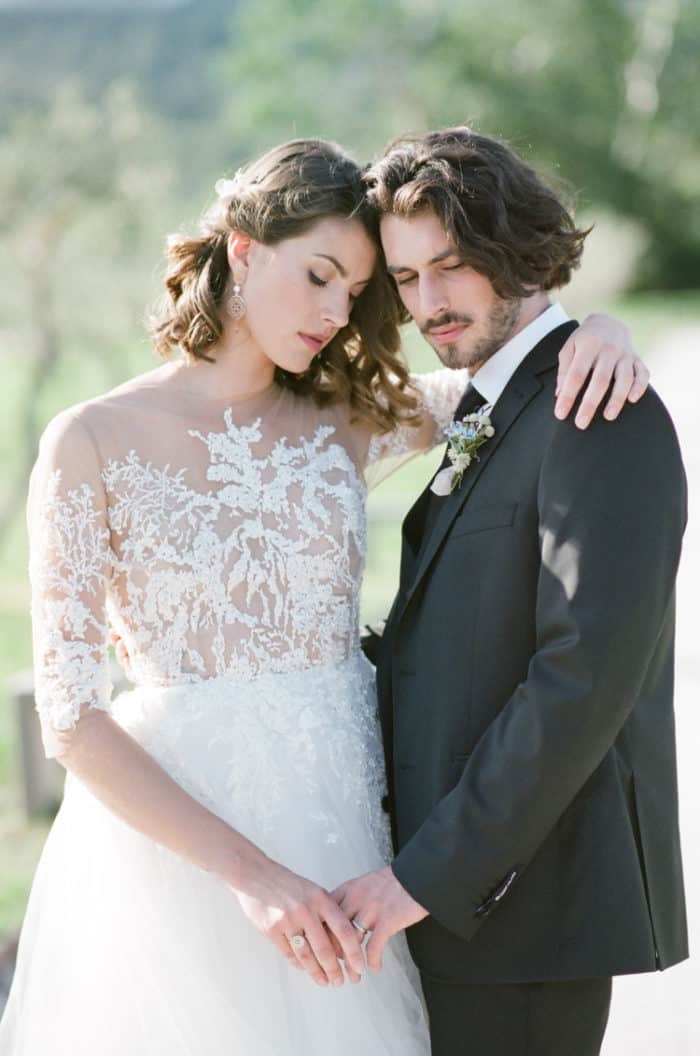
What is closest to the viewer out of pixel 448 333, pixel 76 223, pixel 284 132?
pixel 448 333

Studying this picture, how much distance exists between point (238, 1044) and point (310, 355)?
133 centimetres

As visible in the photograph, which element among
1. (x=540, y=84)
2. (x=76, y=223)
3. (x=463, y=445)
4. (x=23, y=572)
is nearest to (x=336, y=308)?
(x=463, y=445)

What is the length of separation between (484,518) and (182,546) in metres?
0.59

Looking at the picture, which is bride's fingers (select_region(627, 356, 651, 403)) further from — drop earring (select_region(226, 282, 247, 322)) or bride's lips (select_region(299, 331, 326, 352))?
drop earring (select_region(226, 282, 247, 322))

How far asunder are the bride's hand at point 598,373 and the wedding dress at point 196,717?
0.63 m

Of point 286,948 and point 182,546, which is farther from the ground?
point 182,546

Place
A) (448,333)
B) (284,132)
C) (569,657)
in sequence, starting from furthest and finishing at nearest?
(284,132) < (448,333) < (569,657)

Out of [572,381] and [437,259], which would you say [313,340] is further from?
[572,381]

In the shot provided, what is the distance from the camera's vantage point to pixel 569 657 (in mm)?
1942

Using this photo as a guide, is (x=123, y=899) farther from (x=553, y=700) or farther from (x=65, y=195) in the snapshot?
(x=65, y=195)

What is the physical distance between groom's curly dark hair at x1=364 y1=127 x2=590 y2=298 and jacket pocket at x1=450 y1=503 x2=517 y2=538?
44cm

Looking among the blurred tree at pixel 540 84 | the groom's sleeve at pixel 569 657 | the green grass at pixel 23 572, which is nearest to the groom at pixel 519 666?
the groom's sleeve at pixel 569 657

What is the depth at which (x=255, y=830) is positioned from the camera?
229 centimetres

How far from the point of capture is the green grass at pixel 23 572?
17.7 feet
